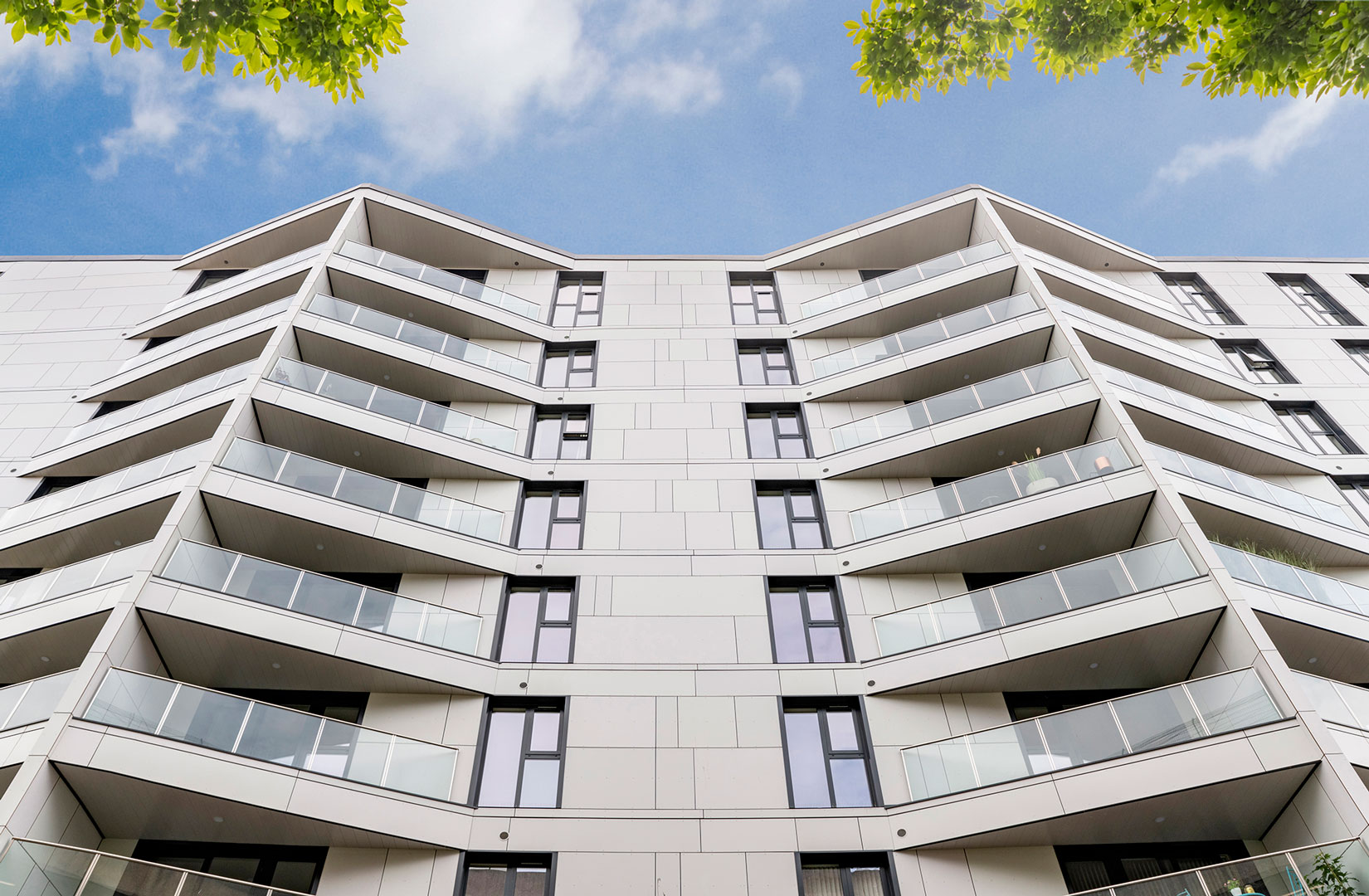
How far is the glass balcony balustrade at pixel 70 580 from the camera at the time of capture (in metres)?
14.5

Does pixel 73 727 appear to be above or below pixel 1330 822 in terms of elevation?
above

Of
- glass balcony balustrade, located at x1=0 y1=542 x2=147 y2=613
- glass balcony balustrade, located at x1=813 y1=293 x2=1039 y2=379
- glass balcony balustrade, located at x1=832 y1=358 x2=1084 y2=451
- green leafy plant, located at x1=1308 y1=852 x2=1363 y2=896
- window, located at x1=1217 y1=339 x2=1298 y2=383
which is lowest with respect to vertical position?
green leafy plant, located at x1=1308 y1=852 x2=1363 y2=896

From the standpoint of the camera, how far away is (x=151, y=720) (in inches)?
473

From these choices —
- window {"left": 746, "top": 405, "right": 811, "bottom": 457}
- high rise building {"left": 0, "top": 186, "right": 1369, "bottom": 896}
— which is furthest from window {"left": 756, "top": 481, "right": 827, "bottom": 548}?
window {"left": 746, "top": 405, "right": 811, "bottom": 457}

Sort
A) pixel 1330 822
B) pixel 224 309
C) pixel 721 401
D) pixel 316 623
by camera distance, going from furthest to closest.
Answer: pixel 224 309 < pixel 721 401 < pixel 316 623 < pixel 1330 822

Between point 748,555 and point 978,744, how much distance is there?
5.41m

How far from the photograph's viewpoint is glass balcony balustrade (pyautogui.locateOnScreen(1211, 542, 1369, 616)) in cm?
1446

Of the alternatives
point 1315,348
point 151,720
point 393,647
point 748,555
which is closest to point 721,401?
point 748,555

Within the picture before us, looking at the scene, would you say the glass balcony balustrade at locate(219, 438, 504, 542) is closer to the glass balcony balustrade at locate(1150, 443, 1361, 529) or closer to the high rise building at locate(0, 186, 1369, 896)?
the high rise building at locate(0, 186, 1369, 896)

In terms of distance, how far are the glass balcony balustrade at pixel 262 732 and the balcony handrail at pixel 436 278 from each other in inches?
470

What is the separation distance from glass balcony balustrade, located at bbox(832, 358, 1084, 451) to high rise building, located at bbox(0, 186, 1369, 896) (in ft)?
0.28

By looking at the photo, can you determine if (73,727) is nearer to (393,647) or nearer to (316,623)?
(316,623)

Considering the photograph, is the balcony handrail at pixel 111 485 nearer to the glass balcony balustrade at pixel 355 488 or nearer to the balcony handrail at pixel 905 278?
the glass balcony balustrade at pixel 355 488

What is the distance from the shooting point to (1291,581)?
1475 cm
